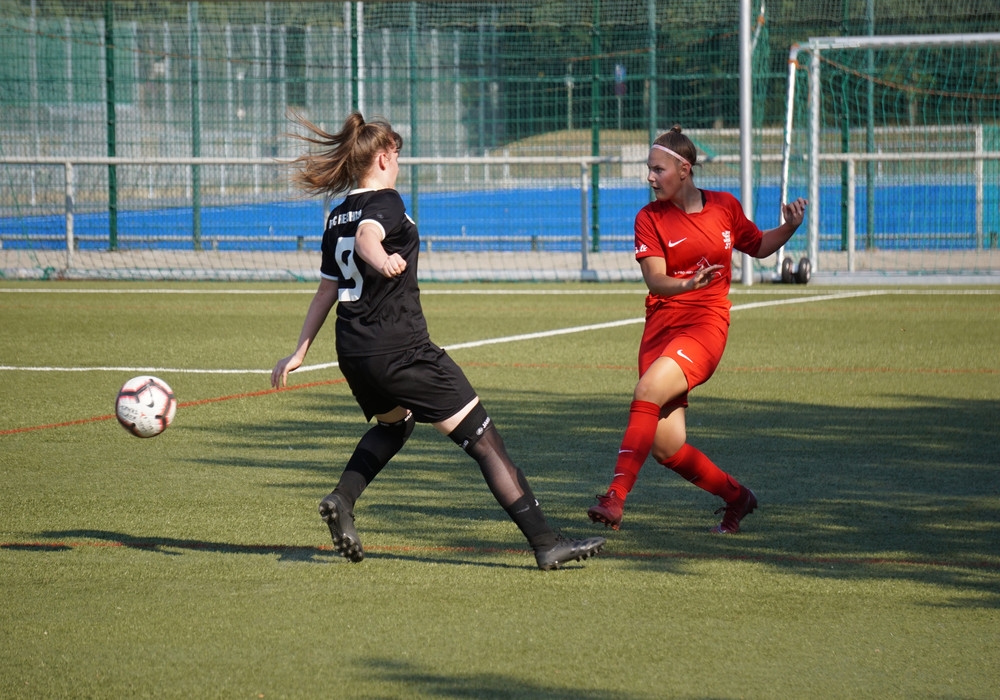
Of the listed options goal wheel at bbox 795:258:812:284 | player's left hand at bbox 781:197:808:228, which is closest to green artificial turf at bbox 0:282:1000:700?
player's left hand at bbox 781:197:808:228

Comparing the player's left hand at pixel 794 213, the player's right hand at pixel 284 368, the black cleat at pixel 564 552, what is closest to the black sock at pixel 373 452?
the player's right hand at pixel 284 368

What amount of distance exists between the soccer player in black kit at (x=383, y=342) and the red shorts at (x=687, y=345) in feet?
2.98

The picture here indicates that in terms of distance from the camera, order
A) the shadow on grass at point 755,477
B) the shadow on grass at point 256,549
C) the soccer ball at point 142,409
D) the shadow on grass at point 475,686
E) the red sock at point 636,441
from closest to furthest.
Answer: the shadow on grass at point 475,686, the shadow on grass at point 256,549, the shadow on grass at point 755,477, the red sock at point 636,441, the soccer ball at point 142,409

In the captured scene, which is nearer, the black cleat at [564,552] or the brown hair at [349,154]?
the black cleat at [564,552]

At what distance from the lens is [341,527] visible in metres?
4.75

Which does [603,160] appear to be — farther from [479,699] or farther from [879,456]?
[479,699]

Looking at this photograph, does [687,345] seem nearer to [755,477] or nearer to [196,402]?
[755,477]

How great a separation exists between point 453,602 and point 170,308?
1112cm

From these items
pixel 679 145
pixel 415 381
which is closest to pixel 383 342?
pixel 415 381

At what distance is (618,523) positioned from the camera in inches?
196

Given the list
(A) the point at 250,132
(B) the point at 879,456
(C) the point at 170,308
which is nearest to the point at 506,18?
(A) the point at 250,132

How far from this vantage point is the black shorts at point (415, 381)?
474cm

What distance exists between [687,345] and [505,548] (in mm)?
1146

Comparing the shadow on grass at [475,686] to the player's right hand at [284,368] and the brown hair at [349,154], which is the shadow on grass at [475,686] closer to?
the player's right hand at [284,368]
